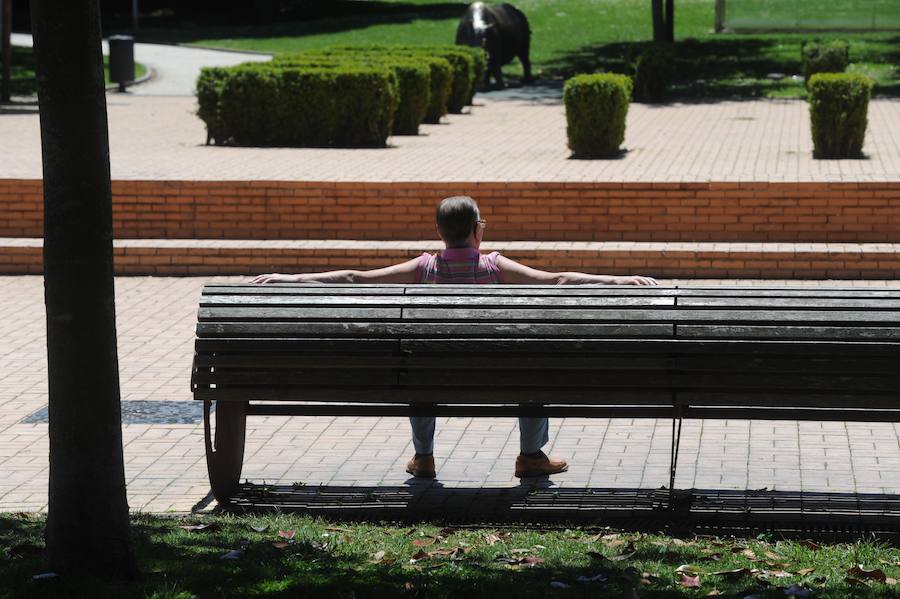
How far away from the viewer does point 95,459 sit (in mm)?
4539

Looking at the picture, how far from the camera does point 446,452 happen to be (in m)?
6.95

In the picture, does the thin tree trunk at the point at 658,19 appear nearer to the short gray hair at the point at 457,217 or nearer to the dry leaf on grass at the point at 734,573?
the short gray hair at the point at 457,217

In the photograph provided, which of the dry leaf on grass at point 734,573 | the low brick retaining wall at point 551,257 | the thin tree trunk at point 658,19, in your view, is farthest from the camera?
the thin tree trunk at point 658,19

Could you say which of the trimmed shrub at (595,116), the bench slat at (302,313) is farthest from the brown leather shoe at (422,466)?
the trimmed shrub at (595,116)

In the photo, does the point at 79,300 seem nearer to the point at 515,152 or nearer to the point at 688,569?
the point at 688,569

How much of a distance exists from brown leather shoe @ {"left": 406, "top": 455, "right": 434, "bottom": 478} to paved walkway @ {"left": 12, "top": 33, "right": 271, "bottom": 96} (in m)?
22.7

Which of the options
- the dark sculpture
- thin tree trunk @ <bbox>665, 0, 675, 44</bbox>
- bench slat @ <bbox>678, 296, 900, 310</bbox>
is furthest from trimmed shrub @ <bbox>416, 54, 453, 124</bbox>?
bench slat @ <bbox>678, 296, 900, 310</bbox>

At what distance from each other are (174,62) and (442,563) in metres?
31.3

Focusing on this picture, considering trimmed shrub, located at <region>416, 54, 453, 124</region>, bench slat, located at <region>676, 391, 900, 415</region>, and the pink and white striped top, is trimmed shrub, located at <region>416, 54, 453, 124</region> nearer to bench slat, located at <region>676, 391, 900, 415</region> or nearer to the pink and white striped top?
the pink and white striped top

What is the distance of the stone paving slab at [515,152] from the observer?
14.2m

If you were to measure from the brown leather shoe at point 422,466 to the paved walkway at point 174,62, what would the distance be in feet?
74.4

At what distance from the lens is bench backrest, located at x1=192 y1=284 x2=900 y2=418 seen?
544cm

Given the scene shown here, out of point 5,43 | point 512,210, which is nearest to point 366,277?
point 512,210

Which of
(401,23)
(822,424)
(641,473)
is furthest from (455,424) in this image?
(401,23)
